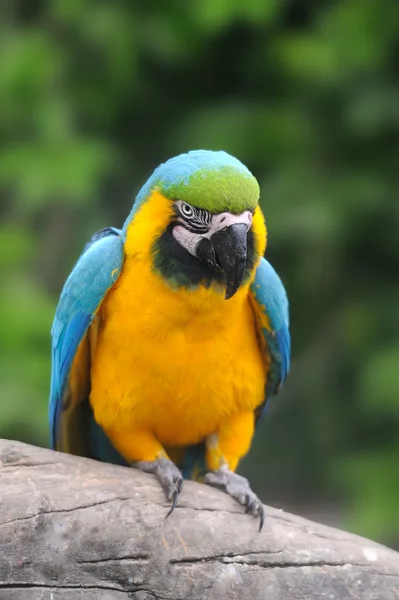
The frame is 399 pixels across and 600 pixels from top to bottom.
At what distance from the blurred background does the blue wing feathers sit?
1176 millimetres

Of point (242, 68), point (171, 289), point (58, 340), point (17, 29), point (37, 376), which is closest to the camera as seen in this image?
point (171, 289)

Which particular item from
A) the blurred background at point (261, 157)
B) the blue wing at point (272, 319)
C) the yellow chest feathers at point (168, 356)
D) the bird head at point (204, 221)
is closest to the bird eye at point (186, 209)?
the bird head at point (204, 221)

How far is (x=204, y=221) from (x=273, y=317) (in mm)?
530

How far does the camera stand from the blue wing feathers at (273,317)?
2.74 m

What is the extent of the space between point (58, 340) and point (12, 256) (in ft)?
3.47

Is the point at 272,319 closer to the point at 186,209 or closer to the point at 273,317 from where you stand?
the point at 273,317

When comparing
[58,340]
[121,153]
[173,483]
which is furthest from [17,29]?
[173,483]

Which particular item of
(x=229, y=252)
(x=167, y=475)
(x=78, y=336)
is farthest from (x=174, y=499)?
(x=229, y=252)

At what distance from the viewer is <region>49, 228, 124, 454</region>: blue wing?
265cm

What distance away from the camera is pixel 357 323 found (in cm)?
455

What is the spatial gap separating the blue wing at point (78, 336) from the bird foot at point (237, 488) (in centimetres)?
50

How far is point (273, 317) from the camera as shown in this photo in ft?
9.14

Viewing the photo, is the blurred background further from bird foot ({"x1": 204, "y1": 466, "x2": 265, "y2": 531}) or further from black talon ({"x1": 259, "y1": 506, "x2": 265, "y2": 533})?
black talon ({"x1": 259, "y1": 506, "x2": 265, "y2": 533})

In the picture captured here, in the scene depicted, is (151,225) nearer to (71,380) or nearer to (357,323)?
(71,380)
